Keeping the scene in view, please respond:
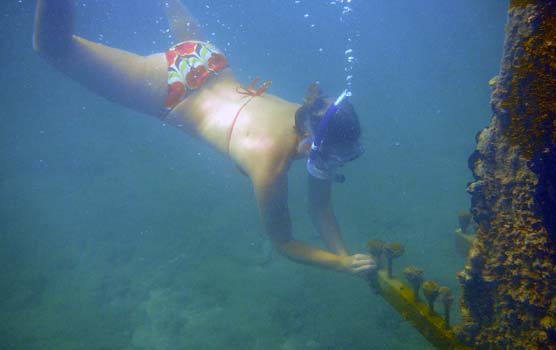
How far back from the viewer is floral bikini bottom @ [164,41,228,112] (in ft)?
13.5

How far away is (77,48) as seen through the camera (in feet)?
13.0

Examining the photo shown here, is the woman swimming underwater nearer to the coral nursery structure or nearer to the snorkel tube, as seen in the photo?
the snorkel tube

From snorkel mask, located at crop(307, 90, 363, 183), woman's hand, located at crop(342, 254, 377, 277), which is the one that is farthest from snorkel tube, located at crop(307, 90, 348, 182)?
woman's hand, located at crop(342, 254, 377, 277)

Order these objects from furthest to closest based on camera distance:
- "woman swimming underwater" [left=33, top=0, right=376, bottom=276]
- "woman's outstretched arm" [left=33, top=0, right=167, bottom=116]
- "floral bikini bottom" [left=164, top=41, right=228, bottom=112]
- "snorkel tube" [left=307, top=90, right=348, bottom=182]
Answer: "floral bikini bottom" [left=164, top=41, right=228, bottom=112]
"woman's outstretched arm" [left=33, top=0, right=167, bottom=116]
"woman swimming underwater" [left=33, top=0, right=376, bottom=276]
"snorkel tube" [left=307, top=90, right=348, bottom=182]

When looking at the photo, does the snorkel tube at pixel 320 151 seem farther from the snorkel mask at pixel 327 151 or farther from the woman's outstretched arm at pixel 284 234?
the woman's outstretched arm at pixel 284 234

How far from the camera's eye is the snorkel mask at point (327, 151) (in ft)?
9.14

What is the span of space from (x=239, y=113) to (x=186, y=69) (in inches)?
44.7

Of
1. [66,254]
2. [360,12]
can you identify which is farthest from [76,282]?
[360,12]

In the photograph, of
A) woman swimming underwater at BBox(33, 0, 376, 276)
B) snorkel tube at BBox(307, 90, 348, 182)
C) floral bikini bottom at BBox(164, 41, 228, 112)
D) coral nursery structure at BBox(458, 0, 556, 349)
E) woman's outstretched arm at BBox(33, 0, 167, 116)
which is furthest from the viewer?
floral bikini bottom at BBox(164, 41, 228, 112)

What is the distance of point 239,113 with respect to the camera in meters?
3.60

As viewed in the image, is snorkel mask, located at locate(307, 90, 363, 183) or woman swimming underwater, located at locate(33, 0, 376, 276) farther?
woman swimming underwater, located at locate(33, 0, 376, 276)

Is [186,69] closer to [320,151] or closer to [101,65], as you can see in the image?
[101,65]

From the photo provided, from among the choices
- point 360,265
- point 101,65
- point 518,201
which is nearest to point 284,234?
point 360,265

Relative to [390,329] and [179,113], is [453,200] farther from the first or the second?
[179,113]
